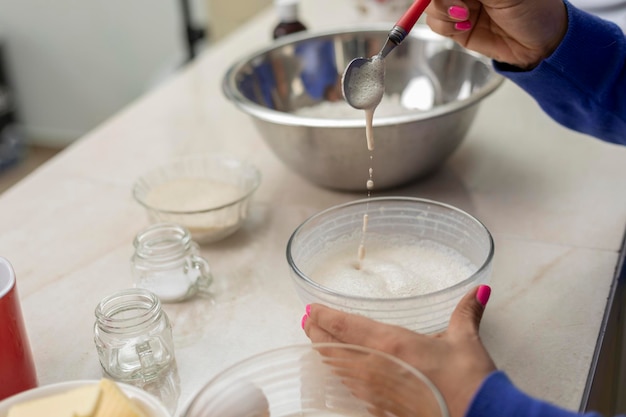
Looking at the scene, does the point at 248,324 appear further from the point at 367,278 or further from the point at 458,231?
the point at 458,231

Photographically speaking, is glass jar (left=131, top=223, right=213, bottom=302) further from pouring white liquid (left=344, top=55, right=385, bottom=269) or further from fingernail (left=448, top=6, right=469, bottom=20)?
fingernail (left=448, top=6, right=469, bottom=20)

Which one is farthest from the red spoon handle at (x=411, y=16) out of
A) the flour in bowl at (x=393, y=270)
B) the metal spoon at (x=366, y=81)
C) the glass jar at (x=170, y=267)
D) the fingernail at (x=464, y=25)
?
the glass jar at (x=170, y=267)

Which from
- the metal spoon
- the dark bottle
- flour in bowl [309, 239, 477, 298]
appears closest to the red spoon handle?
the metal spoon

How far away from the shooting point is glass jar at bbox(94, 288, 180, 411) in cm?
79

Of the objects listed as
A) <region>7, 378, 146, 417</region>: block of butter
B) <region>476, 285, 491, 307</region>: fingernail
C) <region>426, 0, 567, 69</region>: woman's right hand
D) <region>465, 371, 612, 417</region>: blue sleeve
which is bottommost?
<region>476, 285, 491, 307</region>: fingernail

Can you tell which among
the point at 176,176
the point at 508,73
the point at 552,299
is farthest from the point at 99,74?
the point at 552,299

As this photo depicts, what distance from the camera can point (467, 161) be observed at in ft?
4.10

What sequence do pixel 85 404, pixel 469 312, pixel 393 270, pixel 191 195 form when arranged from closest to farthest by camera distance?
pixel 85 404 < pixel 469 312 < pixel 393 270 < pixel 191 195

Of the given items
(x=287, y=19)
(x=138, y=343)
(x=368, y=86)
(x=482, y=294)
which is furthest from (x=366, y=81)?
(x=287, y=19)

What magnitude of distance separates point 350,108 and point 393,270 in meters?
0.41

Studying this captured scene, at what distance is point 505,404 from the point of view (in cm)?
64

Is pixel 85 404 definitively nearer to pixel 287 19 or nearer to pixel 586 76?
pixel 586 76

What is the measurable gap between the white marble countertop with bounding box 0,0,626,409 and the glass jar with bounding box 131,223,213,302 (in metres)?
0.02

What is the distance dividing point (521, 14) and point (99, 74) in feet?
8.96
